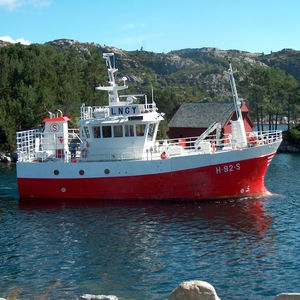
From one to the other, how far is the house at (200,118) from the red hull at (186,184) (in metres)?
32.1

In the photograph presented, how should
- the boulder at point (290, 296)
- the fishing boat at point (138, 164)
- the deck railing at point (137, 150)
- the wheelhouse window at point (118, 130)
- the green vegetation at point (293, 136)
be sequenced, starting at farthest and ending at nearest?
the green vegetation at point (293, 136) → the wheelhouse window at point (118, 130) → the deck railing at point (137, 150) → the fishing boat at point (138, 164) → the boulder at point (290, 296)

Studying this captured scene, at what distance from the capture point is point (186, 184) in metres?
29.0

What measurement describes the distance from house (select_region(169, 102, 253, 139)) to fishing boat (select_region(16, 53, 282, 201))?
31447mm

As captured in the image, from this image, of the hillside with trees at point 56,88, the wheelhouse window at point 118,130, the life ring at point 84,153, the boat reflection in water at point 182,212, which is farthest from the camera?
the hillside with trees at point 56,88

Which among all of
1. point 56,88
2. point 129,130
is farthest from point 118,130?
point 56,88

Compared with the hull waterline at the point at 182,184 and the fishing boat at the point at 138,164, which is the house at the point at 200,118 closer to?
the fishing boat at the point at 138,164

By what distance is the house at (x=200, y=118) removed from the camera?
2445 inches

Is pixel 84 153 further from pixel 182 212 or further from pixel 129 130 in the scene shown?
pixel 182 212

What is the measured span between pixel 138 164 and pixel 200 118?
36.0 meters

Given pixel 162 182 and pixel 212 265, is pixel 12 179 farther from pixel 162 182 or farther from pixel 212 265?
pixel 212 265

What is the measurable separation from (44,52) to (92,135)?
41578 mm

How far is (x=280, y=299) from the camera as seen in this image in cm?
1284

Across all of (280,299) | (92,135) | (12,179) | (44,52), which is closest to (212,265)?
(280,299)

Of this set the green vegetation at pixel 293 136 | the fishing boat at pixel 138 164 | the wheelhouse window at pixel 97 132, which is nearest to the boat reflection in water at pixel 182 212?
the fishing boat at pixel 138 164
